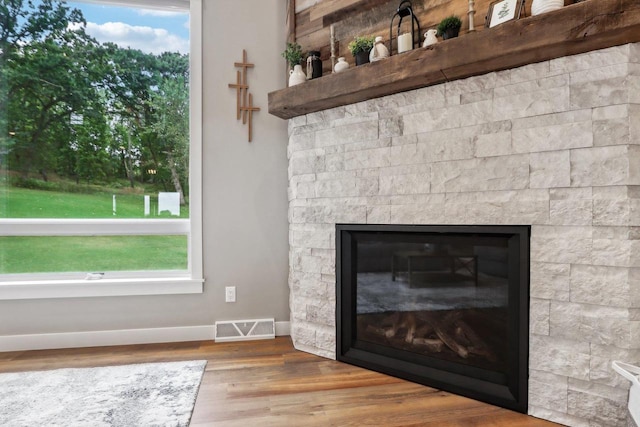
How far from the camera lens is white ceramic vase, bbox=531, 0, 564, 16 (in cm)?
142

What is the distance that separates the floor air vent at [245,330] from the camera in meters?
2.53

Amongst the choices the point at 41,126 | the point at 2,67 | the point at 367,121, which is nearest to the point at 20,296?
the point at 41,126

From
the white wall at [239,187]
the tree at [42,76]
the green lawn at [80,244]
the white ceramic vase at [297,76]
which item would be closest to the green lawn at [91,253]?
the green lawn at [80,244]

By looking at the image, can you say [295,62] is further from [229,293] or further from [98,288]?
[98,288]

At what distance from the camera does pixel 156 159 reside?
8.61 ft

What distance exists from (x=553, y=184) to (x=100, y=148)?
279cm

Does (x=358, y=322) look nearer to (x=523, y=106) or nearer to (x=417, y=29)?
(x=523, y=106)

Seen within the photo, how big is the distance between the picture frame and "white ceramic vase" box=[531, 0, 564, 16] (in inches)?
3.0

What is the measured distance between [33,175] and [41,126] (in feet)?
1.13

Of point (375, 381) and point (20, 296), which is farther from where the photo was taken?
point (20, 296)

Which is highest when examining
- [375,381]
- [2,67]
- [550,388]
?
[2,67]

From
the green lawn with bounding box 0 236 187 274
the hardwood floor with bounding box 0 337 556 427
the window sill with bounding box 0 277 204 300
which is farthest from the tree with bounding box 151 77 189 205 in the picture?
the hardwood floor with bounding box 0 337 556 427

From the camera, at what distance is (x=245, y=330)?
2.55 metres

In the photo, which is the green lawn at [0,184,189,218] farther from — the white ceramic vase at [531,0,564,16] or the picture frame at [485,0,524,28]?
the white ceramic vase at [531,0,564,16]
